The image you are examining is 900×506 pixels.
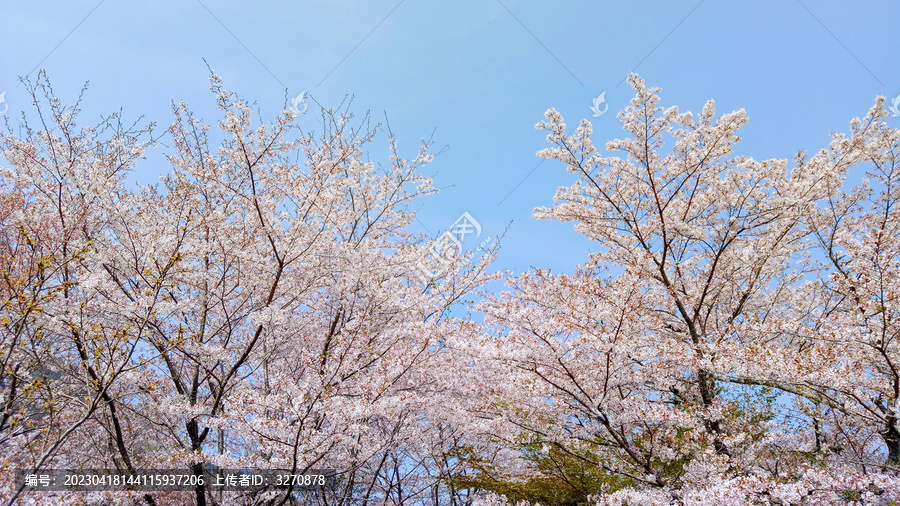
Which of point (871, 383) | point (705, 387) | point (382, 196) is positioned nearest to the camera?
point (871, 383)

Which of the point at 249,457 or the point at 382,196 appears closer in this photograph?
the point at 249,457

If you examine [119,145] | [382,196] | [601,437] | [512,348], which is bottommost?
[601,437]

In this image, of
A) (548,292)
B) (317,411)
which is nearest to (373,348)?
(317,411)

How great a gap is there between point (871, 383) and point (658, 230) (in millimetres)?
3530

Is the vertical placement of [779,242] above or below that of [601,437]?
above

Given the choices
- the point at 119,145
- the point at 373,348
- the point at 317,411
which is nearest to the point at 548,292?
the point at 373,348

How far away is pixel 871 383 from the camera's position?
5.07 meters

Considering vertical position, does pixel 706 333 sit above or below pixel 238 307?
below

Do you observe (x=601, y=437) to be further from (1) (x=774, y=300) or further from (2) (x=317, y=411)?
(1) (x=774, y=300)

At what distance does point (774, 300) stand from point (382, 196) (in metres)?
7.29

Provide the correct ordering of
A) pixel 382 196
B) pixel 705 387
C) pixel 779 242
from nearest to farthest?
1. pixel 705 387
2. pixel 779 242
3. pixel 382 196

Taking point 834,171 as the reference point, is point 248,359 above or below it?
below

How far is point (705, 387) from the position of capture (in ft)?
21.5

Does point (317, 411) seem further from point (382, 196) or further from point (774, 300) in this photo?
point (774, 300)
